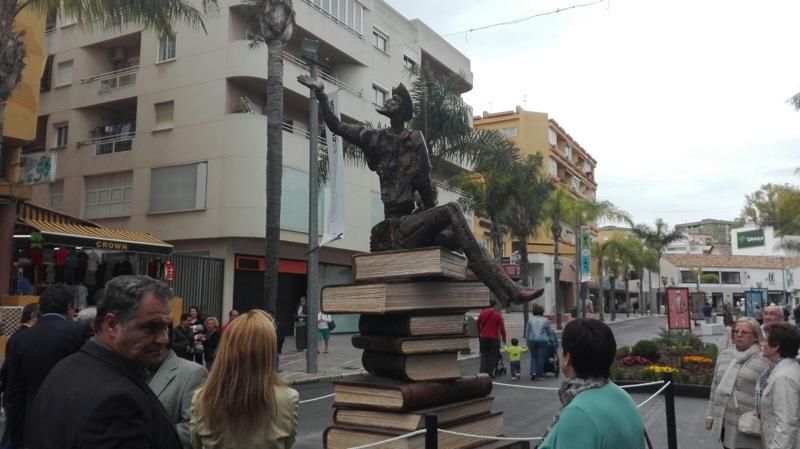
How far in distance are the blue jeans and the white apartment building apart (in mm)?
12910

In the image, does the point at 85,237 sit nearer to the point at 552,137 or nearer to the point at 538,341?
the point at 538,341

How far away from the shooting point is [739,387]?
17.6ft

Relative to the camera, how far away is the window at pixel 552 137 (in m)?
61.4

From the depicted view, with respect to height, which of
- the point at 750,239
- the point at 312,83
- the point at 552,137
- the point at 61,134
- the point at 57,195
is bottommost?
the point at 312,83

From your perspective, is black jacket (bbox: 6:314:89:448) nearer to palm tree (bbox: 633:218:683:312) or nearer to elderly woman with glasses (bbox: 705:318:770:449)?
elderly woman with glasses (bbox: 705:318:770:449)

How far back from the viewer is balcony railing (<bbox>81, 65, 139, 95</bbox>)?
28.0m

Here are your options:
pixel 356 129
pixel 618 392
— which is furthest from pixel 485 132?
pixel 618 392

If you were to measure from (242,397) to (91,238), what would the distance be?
622 inches

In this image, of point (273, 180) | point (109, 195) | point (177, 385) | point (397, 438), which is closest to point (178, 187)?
point (109, 195)

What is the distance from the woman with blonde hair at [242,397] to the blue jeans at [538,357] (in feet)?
42.7

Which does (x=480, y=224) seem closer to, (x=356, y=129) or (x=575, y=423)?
(x=356, y=129)

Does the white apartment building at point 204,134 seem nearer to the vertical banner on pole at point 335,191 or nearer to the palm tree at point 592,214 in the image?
the vertical banner on pole at point 335,191

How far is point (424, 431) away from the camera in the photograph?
4574mm

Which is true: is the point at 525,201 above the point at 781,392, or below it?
above
